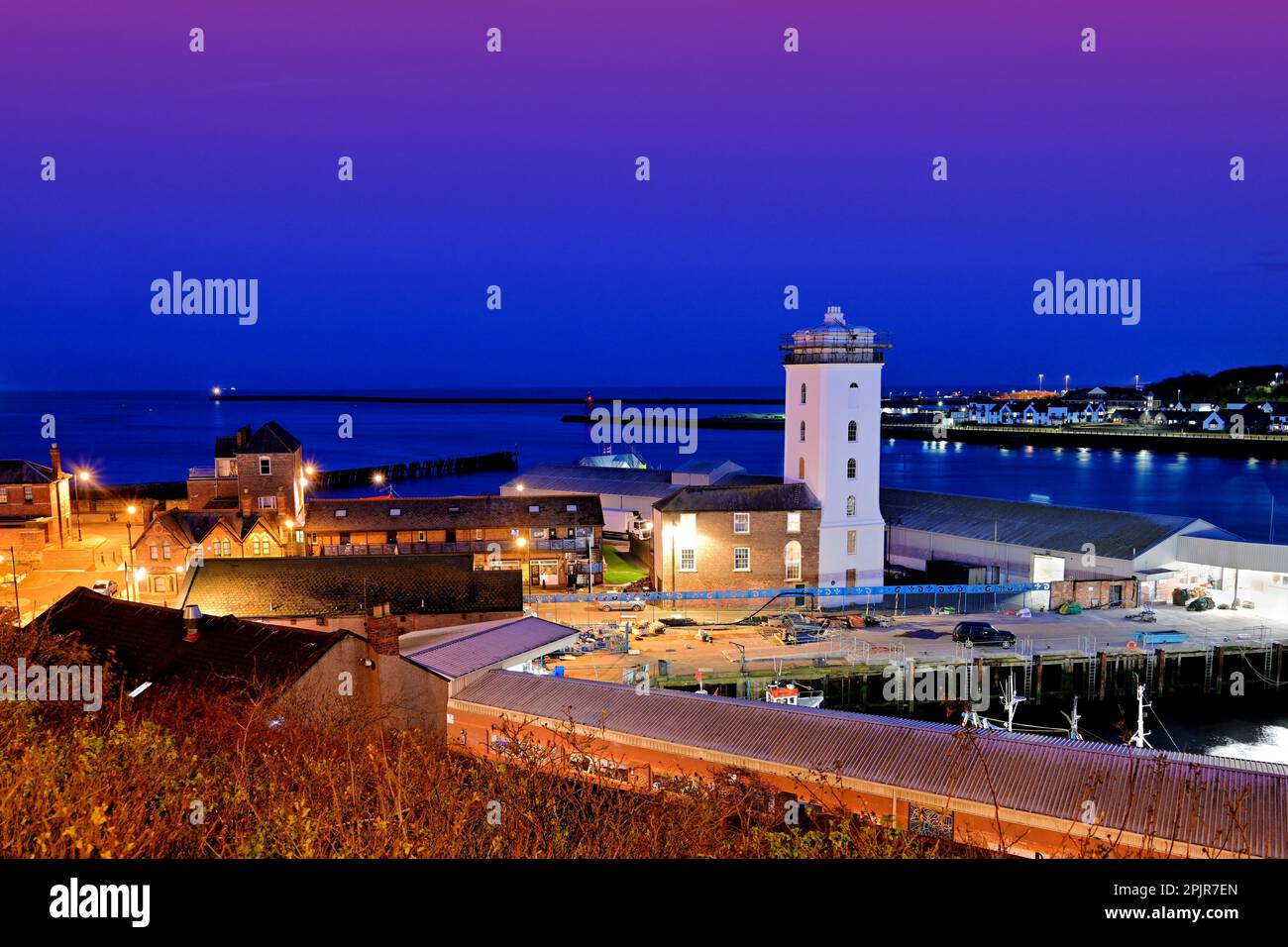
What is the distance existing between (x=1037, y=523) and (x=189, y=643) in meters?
30.8

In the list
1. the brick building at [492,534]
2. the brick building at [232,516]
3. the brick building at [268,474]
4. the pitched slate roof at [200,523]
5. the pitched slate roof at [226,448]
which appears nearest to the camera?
the brick building at [232,516]

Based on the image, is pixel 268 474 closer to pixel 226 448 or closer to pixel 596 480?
pixel 226 448

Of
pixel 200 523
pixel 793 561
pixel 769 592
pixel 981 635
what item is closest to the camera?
pixel 981 635

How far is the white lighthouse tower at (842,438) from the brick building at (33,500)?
114 feet

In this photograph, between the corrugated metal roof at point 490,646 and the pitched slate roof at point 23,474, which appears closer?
the corrugated metal roof at point 490,646

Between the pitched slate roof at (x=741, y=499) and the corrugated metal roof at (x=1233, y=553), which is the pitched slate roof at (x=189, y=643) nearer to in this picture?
the pitched slate roof at (x=741, y=499)

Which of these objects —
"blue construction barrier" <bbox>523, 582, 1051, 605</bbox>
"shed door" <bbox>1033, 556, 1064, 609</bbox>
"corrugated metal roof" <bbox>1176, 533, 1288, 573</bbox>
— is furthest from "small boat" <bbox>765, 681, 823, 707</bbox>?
"corrugated metal roof" <bbox>1176, 533, 1288, 573</bbox>

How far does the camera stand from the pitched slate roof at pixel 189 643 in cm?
1814

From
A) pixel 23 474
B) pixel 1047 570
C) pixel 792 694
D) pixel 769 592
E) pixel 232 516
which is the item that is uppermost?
pixel 23 474

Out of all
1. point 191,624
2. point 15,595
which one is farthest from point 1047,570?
point 15,595

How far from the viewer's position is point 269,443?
40.2m

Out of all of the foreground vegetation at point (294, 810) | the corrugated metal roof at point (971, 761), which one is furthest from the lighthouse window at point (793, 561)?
the foreground vegetation at point (294, 810)
